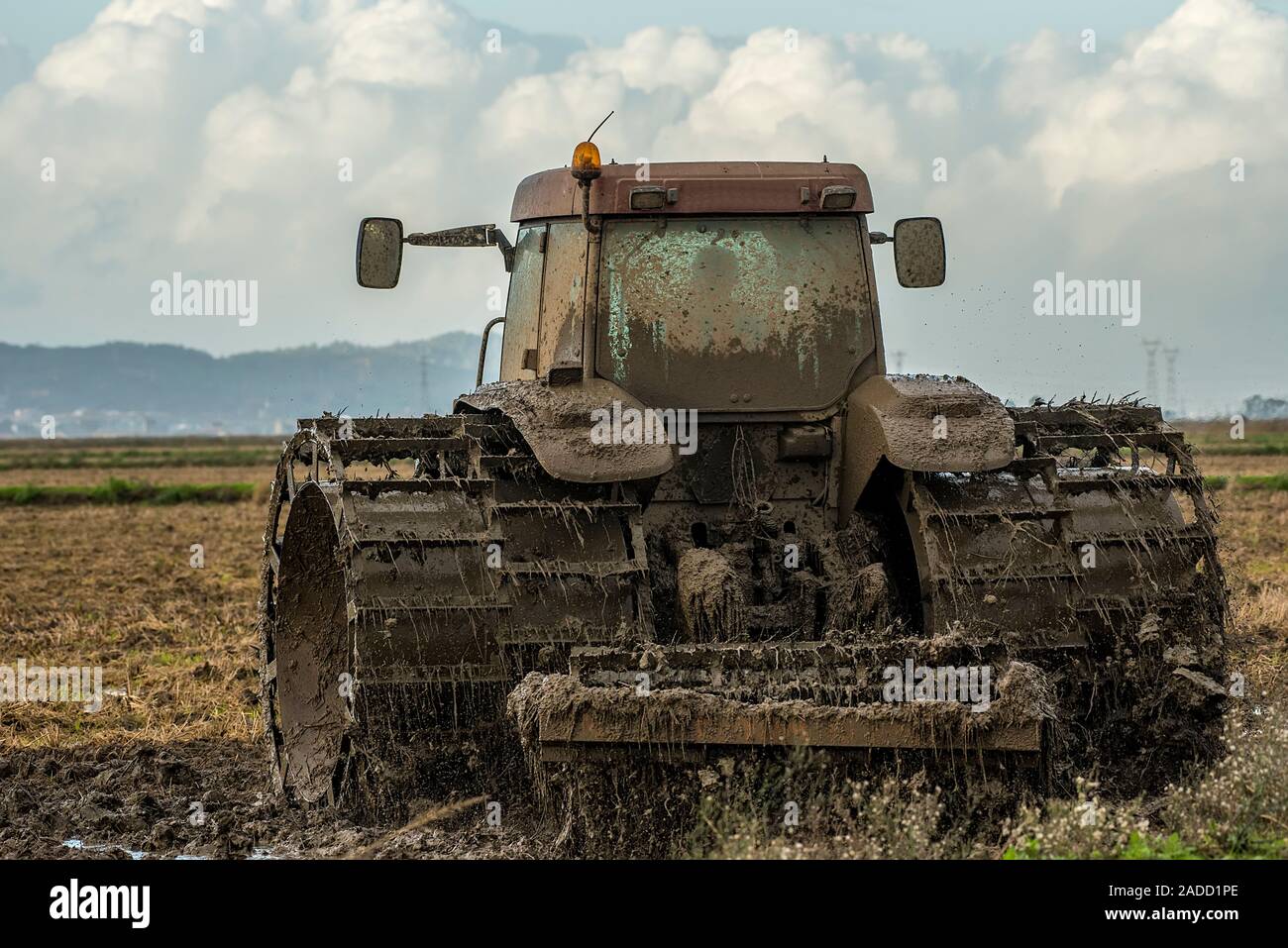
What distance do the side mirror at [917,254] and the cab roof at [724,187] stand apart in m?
0.82

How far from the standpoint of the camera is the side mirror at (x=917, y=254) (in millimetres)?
8844

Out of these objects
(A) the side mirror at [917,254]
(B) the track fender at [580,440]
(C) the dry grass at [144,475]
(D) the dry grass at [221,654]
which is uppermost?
(C) the dry grass at [144,475]

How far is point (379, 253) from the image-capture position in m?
8.66

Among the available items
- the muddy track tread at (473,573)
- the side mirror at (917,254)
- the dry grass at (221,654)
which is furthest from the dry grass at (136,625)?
the side mirror at (917,254)

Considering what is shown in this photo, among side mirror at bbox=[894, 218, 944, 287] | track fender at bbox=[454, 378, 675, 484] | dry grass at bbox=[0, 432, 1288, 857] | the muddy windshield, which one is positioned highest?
side mirror at bbox=[894, 218, 944, 287]

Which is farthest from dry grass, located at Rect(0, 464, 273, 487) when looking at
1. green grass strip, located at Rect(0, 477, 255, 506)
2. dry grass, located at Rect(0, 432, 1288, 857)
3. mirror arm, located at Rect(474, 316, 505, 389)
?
mirror arm, located at Rect(474, 316, 505, 389)

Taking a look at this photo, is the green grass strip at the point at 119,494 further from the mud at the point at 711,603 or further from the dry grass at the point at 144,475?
the mud at the point at 711,603

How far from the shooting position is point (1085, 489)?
275 inches

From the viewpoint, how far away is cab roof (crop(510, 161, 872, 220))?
7.78 metres

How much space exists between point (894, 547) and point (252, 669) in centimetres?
605

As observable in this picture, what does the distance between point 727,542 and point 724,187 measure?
68.2 inches

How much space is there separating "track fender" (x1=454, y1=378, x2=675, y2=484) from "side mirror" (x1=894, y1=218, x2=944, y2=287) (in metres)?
2.47

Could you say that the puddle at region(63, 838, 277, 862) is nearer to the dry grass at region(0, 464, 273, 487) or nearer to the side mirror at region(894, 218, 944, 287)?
the side mirror at region(894, 218, 944, 287)

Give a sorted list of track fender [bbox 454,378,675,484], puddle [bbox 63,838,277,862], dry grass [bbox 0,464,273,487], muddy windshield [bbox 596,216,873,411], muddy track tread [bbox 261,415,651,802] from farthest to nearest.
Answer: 1. dry grass [bbox 0,464,273,487]
2. muddy windshield [bbox 596,216,873,411]
3. puddle [bbox 63,838,277,862]
4. track fender [bbox 454,378,675,484]
5. muddy track tread [bbox 261,415,651,802]
